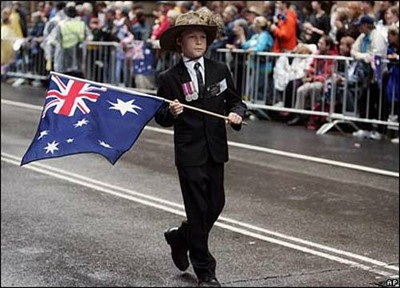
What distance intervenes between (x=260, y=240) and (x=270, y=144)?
21.8 ft

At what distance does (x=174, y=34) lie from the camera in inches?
135

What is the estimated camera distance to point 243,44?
1642 cm

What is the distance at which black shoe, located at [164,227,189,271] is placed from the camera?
18.2 ft

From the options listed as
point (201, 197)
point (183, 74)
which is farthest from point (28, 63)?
point (183, 74)

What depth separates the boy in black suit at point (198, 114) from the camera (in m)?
3.46

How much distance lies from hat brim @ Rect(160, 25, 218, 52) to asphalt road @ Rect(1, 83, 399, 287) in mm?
991

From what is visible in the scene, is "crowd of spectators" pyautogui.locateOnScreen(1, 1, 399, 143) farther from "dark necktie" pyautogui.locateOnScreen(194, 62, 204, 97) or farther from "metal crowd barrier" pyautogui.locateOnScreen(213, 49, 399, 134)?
"dark necktie" pyautogui.locateOnScreen(194, 62, 204, 97)

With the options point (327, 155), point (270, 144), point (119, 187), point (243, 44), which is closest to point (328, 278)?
point (119, 187)

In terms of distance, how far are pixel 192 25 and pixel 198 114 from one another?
2.26ft

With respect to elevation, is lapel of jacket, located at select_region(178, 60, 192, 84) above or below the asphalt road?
above

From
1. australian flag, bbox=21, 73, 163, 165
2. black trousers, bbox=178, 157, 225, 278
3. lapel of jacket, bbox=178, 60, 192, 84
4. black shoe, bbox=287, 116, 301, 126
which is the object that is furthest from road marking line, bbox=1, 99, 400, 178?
australian flag, bbox=21, 73, 163, 165

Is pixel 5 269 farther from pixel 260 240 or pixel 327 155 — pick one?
pixel 327 155

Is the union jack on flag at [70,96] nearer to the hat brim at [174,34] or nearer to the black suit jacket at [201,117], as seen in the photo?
the hat brim at [174,34]

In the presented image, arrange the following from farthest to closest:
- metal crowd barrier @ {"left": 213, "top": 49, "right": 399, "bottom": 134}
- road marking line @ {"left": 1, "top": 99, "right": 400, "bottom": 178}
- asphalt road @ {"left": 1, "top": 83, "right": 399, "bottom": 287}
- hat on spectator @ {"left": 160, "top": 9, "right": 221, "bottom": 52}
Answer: metal crowd barrier @ {"left": 213, "top": 49, "right": 399, "bottom": 134}, road marking line @ {"left": 1, "top": 99, "right": 400, "bottom": 178}, asphalt road @ {"left": 1, "top": 83, "right": 399, "bottom": 287}, hat on spectator @ {"left": 160, "top": 9, "right": 221, "bottom": 52}
